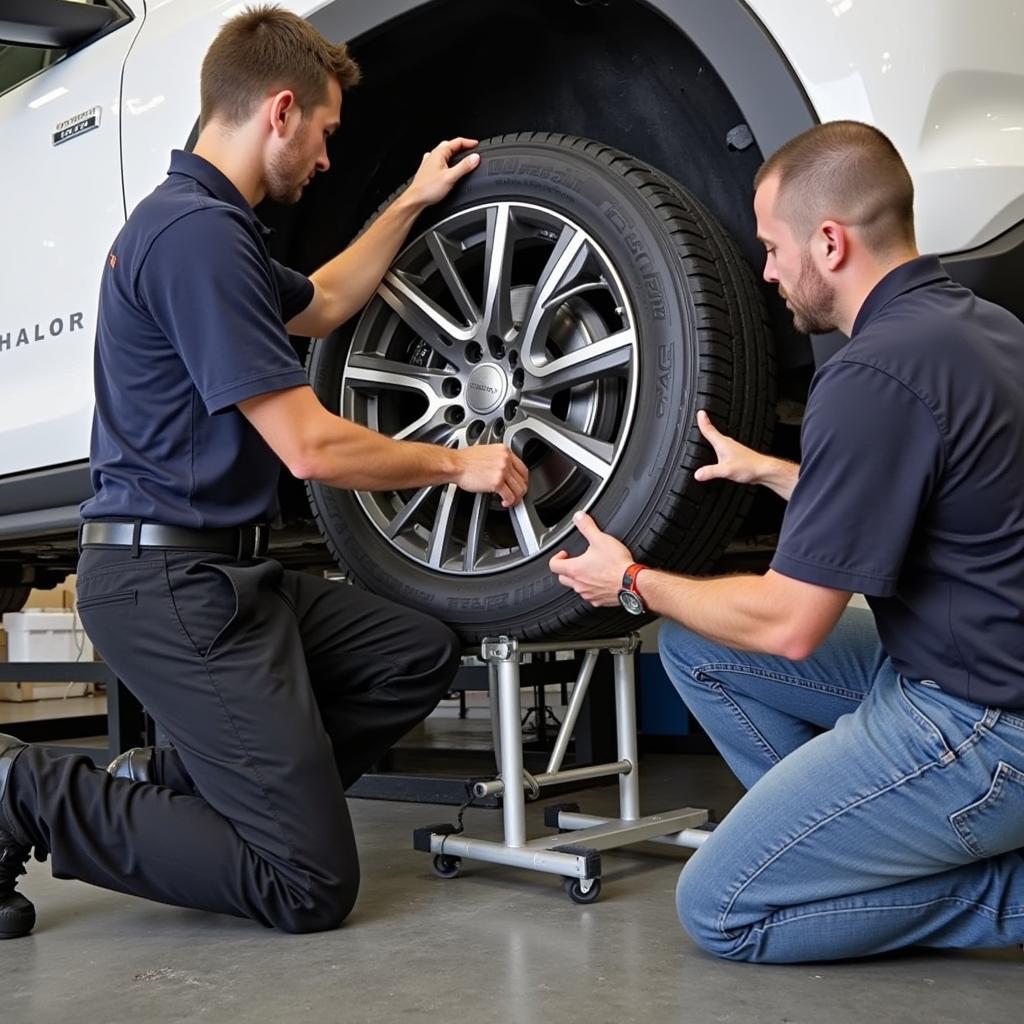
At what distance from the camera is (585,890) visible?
174 centimetres

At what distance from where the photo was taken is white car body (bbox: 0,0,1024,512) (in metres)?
1.52

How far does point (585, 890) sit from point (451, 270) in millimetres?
959

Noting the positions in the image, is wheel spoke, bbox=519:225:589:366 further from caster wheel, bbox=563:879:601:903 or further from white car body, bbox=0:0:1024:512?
caster wheel, bbox=563:879:601:903

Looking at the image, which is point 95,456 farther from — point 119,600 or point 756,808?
point 756,808

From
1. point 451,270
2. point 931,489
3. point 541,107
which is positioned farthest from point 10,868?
point 541,107

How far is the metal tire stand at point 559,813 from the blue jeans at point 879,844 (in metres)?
0.31

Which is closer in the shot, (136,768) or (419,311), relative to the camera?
(136,768)

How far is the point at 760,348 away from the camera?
1757 mm

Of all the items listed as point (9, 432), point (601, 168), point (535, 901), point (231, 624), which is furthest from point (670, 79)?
point (9, 432)

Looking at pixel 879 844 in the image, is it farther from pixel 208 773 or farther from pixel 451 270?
pixel 451 270

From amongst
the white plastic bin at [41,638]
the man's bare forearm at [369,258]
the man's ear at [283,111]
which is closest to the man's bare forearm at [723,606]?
the man's bare forearm at [369,258]

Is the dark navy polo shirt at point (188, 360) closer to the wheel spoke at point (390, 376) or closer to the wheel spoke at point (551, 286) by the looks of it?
the wheel spoke at point (390, 376)

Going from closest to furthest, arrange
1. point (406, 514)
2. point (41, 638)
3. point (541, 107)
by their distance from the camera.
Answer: point (406, 514) → point (541, 107) → point (41, 638)

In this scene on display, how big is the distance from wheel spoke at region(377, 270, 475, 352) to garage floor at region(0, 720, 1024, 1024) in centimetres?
85
